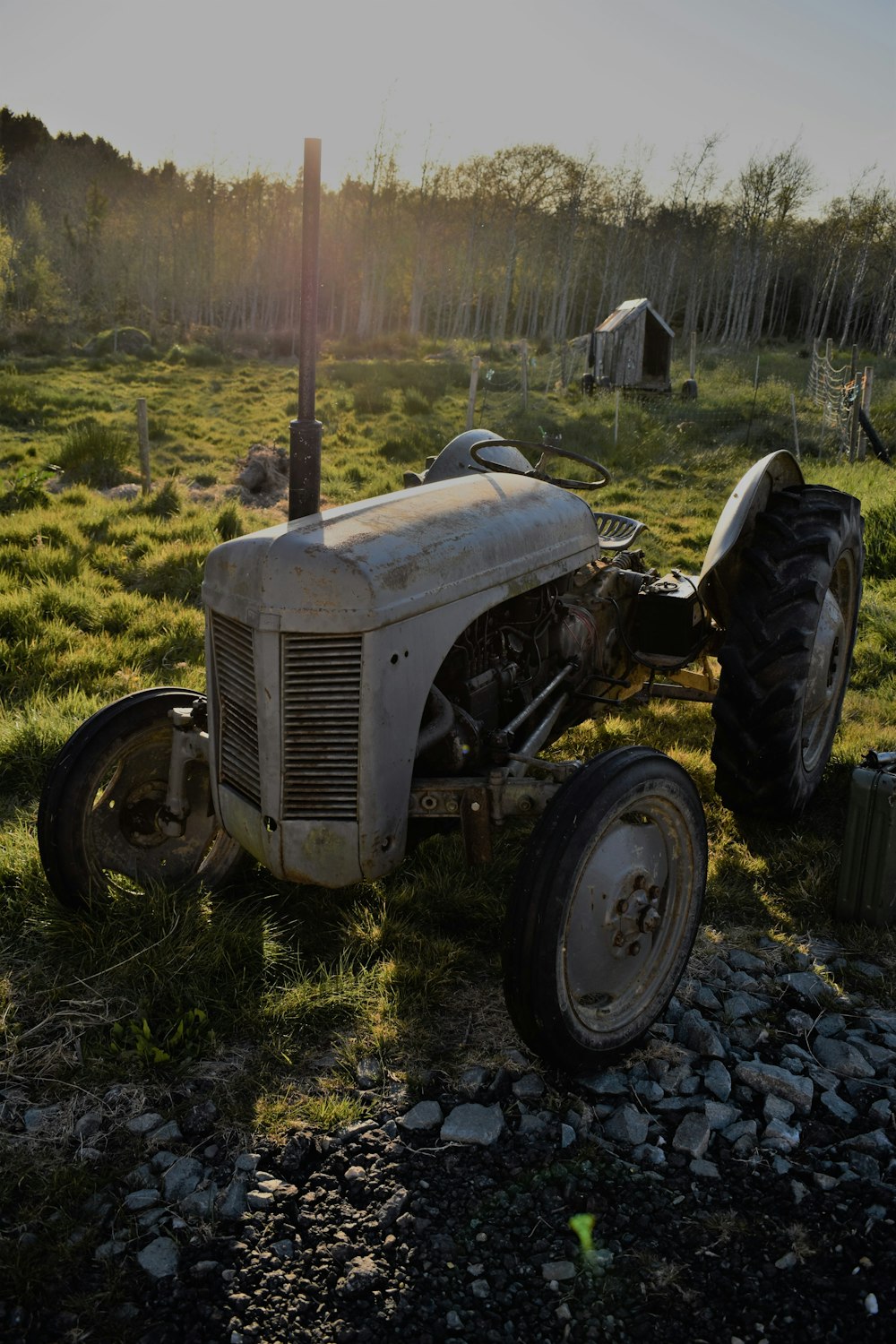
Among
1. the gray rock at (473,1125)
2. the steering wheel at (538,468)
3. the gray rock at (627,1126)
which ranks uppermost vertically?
the steering wheel at (538,468)

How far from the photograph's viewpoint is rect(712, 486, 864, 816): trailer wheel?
3.57 m

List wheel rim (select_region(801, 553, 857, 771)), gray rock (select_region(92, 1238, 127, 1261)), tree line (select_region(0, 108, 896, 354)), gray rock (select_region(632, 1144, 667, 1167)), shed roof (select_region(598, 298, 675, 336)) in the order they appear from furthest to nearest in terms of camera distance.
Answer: tree line (select_region(0, 108, 896, 354))
shed roof (select_region(598, 298, 675, 336))
wheel rim (select_region(801, 553, 857, 771))
gray rock (select_region(632, 1144, 667, 1167))
gray rock (select_region(92, 1238, 127, 1261))

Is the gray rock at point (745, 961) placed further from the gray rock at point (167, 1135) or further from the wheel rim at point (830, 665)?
the gray rock at point (167, 1135)

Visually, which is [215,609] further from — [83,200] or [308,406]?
[83,200]

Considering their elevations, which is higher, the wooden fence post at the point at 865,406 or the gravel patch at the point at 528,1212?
the wooden fence post at the point at 865,406

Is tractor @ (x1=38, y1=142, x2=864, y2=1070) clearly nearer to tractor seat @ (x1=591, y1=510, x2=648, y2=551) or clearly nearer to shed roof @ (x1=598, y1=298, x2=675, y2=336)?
tractor seat @ (x1=591, y1=510, x2=648, y2=551)

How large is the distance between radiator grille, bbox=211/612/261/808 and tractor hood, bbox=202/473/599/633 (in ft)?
0.28

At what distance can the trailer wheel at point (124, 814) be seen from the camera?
313 centimetres

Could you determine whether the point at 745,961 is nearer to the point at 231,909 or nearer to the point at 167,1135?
the point at 231,909

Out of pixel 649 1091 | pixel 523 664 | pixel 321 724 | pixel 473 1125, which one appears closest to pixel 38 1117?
pixel 473 1125

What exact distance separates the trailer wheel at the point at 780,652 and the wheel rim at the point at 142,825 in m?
1.92

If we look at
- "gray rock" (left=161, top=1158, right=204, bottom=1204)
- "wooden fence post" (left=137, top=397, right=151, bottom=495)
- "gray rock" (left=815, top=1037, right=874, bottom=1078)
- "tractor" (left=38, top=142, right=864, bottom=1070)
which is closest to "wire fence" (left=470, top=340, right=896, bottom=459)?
"wooden fence post" (left=137, top=397, right=151, bottom=495)

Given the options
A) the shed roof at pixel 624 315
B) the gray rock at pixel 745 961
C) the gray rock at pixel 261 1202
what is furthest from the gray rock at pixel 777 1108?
the shed roof at pixel 624 315

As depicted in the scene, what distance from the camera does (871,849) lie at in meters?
3.42
